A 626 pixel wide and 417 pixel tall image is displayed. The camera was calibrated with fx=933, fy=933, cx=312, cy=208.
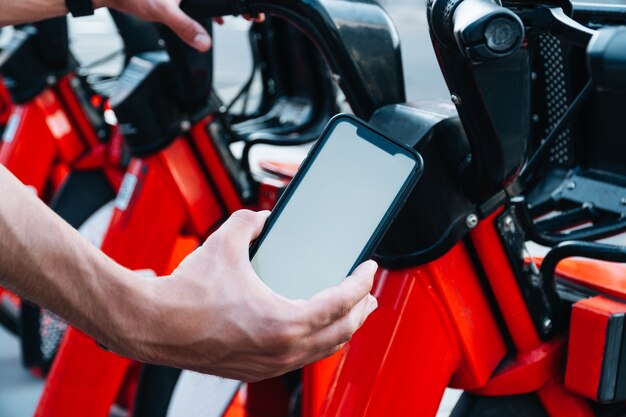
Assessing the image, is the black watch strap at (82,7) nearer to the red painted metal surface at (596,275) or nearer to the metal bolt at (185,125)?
the metal bolt at (185,125)

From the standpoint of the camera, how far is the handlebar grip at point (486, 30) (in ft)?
2.80

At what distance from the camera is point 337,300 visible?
812 mm

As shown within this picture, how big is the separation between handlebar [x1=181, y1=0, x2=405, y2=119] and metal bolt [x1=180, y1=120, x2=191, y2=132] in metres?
0.95

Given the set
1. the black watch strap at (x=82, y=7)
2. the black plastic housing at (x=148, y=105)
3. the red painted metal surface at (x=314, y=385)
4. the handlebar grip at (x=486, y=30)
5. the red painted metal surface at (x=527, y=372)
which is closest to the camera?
the handlebar grip at (x=486, y=30)

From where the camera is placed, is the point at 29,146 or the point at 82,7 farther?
the point at 29,146

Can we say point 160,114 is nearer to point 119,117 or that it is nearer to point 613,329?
point 119,117

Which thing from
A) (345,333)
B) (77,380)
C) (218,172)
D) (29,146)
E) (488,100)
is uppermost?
(488,100)

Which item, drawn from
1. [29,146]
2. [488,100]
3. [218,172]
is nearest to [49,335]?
[29,146]

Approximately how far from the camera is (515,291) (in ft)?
3.85

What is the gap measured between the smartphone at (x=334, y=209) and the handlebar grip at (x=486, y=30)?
125mm

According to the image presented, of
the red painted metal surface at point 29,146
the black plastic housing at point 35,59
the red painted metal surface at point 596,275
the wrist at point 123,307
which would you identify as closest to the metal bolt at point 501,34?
the wrist at point 123,307

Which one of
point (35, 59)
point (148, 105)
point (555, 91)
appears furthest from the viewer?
point (35, 59)

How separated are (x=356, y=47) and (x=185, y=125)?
104 cm

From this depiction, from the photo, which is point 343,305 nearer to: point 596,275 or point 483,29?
point 483,29
